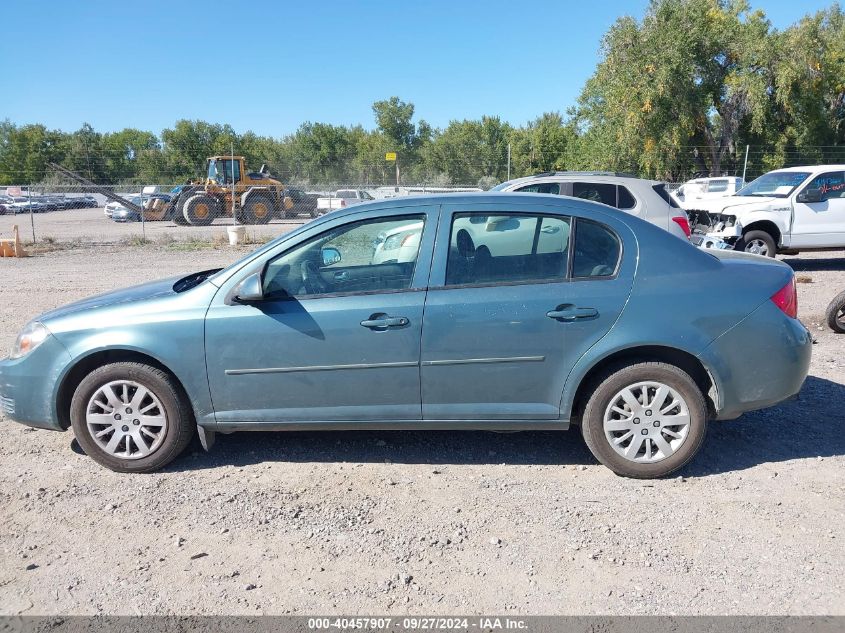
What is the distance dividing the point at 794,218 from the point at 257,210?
67.1ft

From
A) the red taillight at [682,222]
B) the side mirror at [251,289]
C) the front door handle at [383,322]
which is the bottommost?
the front door handle at [383,322]

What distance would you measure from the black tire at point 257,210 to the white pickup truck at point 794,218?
19027mm

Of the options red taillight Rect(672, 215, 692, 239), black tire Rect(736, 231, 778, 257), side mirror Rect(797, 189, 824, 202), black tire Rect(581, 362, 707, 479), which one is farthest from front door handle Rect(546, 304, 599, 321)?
side mirror Rect(797, 189, 824, 202)

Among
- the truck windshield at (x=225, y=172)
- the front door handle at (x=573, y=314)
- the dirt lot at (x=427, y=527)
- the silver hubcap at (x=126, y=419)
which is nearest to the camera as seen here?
the dirt lot at (x=427, y=527)

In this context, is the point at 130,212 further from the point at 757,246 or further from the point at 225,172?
the point at 757,246

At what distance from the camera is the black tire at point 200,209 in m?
27.2

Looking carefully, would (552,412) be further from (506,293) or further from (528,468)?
(506,293)

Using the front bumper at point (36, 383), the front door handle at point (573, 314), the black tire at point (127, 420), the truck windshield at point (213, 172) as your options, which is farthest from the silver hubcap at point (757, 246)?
the truck windshield at point (213, 172)

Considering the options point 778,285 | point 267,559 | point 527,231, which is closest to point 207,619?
point 267,559

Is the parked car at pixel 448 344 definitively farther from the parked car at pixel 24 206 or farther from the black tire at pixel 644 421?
the parked car at pixel 24 206

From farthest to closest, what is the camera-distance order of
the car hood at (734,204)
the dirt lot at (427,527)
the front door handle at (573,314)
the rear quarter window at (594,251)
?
the car hood at (734,204), the rear quarter window at (594,251), the front door handle at (573,314), the dirt lot at (427,527)

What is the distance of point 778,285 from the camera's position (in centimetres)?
409

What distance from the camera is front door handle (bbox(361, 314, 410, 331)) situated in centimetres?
397

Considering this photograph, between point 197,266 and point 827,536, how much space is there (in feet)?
43.9
